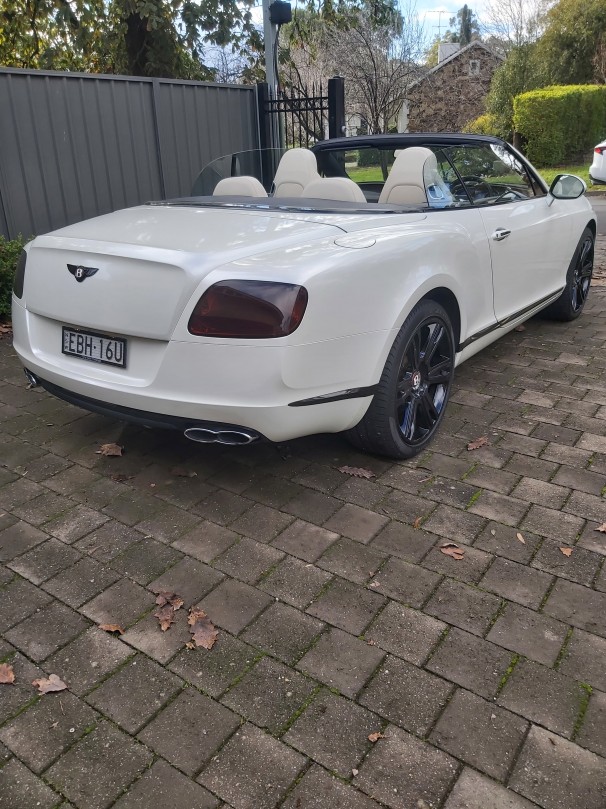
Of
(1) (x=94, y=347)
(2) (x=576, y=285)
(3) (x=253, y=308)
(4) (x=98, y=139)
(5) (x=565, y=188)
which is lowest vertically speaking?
(2) (x=576, y=285)

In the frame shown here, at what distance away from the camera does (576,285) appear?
5.71 meters

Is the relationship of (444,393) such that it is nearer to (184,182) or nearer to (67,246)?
(67,246)

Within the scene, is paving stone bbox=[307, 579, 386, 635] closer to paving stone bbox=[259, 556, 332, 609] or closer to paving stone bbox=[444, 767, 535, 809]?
paving stone bbox=[259, 556, 332, 609]

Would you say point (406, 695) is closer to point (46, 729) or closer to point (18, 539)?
point (46, 729)

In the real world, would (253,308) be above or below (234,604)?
above

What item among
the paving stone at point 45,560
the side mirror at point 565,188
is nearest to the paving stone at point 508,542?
the paving stone at point 45,560

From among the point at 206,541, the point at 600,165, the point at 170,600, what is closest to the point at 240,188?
the point at 206,541

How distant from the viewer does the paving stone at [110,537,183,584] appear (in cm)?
259

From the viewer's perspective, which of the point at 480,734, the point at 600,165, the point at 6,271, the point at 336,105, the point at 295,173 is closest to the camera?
the point at 480,734

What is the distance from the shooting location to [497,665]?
2.12 meters

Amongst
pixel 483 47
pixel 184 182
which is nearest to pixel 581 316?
pixel 184 182

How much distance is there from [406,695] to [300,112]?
29.1ft

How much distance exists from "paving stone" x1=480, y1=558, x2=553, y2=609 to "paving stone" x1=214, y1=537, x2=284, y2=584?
798 millimetres

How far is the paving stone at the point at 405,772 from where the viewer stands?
1709mm
